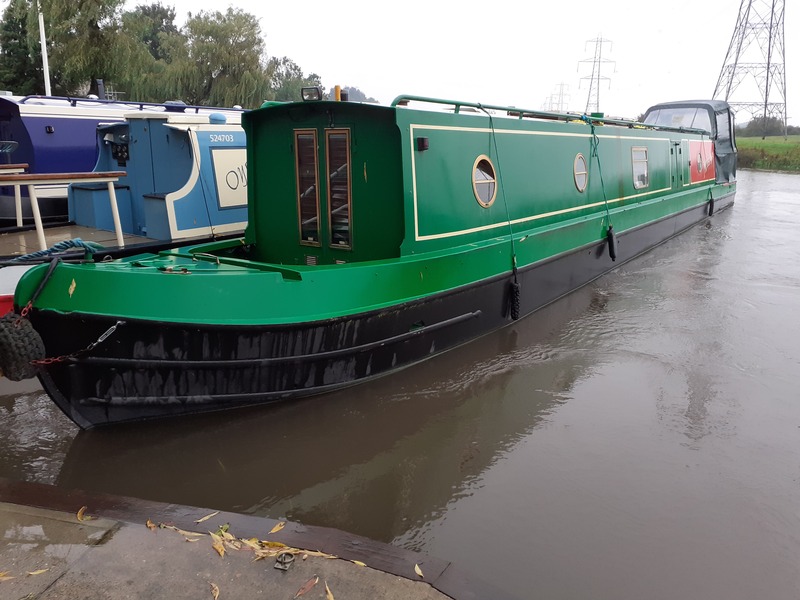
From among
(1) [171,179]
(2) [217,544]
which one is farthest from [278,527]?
(1) [171,179]

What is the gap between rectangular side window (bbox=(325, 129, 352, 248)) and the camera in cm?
562

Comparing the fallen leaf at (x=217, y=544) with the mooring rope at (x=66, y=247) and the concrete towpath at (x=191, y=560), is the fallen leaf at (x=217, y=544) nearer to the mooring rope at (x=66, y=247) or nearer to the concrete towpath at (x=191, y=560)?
the concrete towpath at (x=191, y=560)

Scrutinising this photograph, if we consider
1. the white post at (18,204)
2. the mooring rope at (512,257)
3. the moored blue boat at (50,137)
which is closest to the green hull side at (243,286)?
the mooring rope at (512,257)

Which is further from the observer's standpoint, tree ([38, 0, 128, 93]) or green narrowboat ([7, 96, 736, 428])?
tree ([38, 0, 128, 93])

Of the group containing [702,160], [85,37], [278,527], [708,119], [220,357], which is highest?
[85,37]

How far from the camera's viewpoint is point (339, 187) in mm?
5734

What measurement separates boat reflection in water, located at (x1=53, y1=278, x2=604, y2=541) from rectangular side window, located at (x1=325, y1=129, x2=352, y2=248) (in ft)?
4.55

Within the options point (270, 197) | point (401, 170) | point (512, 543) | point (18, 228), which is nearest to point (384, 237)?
point (401, 170)

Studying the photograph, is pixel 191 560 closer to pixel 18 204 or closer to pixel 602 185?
pixel 18 204

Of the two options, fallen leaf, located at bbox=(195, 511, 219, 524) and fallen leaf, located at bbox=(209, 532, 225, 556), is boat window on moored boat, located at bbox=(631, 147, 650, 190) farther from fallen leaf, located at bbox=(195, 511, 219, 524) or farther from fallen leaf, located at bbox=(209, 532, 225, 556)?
fallen leaf, located at bbox=(209, 532, 225, 556)

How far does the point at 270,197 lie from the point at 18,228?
11.1ft

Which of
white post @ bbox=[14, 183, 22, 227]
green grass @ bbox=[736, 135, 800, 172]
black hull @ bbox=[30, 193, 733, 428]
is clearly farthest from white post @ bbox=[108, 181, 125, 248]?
green grass @ bbox=[736, 135, 800, 172]

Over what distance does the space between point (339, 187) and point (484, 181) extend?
1.60 m

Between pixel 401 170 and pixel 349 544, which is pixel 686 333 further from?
pixel 349 544
